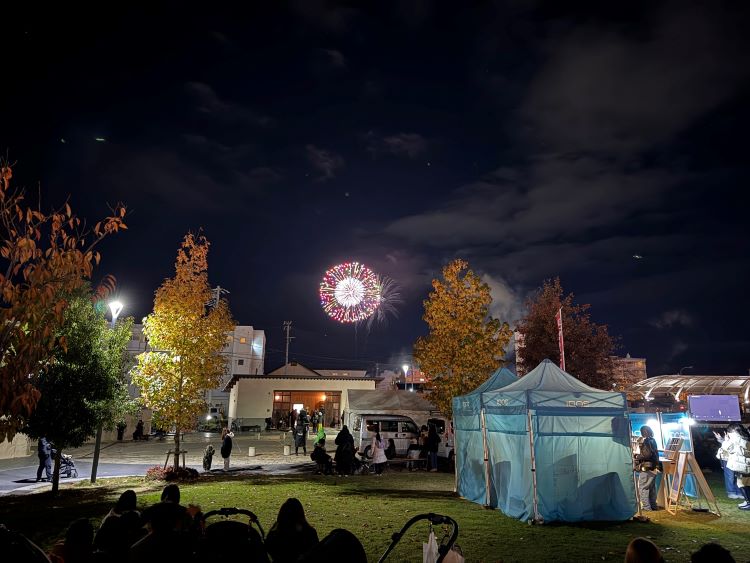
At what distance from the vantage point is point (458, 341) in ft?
81.4

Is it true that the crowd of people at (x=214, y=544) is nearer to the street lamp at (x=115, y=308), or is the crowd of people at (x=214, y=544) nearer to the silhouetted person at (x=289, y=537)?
the silhouetted person at (x=289, y=537)

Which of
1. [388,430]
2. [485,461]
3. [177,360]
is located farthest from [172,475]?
[485,461]

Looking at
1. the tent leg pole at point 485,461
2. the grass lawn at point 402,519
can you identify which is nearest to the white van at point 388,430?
the grass lawn at point 402,519

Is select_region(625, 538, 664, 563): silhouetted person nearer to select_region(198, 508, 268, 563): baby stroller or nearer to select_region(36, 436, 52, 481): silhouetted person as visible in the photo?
select_region(198, 508, 268, 563): baby stroller

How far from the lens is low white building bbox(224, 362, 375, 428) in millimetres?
49531

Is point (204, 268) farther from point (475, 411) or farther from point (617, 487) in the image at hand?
point (617, 487)

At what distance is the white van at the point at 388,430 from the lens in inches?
948

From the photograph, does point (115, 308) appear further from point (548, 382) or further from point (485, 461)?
point (548, 382)

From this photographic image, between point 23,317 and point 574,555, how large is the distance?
942cm

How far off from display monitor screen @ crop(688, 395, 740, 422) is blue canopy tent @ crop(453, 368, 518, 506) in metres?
11.2

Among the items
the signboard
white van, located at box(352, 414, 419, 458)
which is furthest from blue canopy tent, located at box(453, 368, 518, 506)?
white van, located at box(352, 414, 419, 458)

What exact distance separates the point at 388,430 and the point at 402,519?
1347 cm

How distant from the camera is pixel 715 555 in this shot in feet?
11.8

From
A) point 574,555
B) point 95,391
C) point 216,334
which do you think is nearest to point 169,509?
point 574,555
